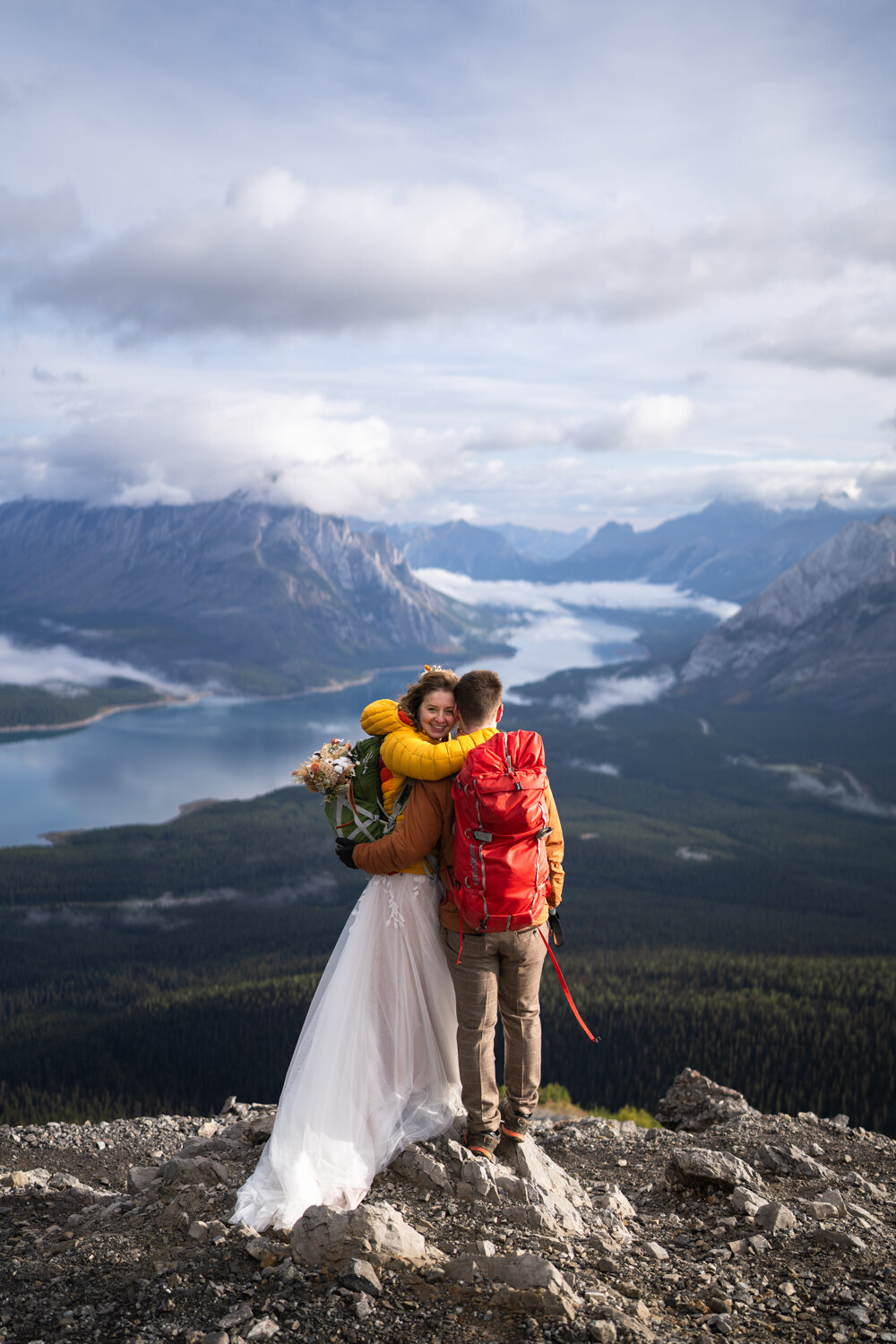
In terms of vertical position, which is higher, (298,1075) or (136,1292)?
(298,1075)

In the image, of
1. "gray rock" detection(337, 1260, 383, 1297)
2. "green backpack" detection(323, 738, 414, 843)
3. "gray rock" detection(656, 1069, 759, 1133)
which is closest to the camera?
"gray rock" detection(337, 1260, 383, 1297)

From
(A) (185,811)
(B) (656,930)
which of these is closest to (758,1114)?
(B) (656,930)

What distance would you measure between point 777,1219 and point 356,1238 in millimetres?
3623

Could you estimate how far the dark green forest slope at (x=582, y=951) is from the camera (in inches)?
2125

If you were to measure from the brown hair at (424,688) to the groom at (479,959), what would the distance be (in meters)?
0.12

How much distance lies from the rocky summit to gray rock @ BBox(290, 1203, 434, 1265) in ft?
0.04

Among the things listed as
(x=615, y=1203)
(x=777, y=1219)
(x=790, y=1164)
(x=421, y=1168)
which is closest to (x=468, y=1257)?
(x=421, y=1168)

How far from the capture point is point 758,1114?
1373 cm

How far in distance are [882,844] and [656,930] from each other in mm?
70186

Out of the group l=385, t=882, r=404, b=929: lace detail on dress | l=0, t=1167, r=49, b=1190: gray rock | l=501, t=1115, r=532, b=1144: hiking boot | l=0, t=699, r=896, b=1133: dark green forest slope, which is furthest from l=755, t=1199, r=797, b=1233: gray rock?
l=0, t=699, r=896, b=1133: dark green forest slope

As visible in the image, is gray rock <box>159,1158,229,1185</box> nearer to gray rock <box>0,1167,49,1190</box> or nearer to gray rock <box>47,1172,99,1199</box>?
gray rock <box>47,1172,99,1199</box>

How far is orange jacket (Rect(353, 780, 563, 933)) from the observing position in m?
7.16

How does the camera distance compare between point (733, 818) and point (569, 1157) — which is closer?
point (569, 1157)

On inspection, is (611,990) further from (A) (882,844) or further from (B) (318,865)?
(A) (882,844)
